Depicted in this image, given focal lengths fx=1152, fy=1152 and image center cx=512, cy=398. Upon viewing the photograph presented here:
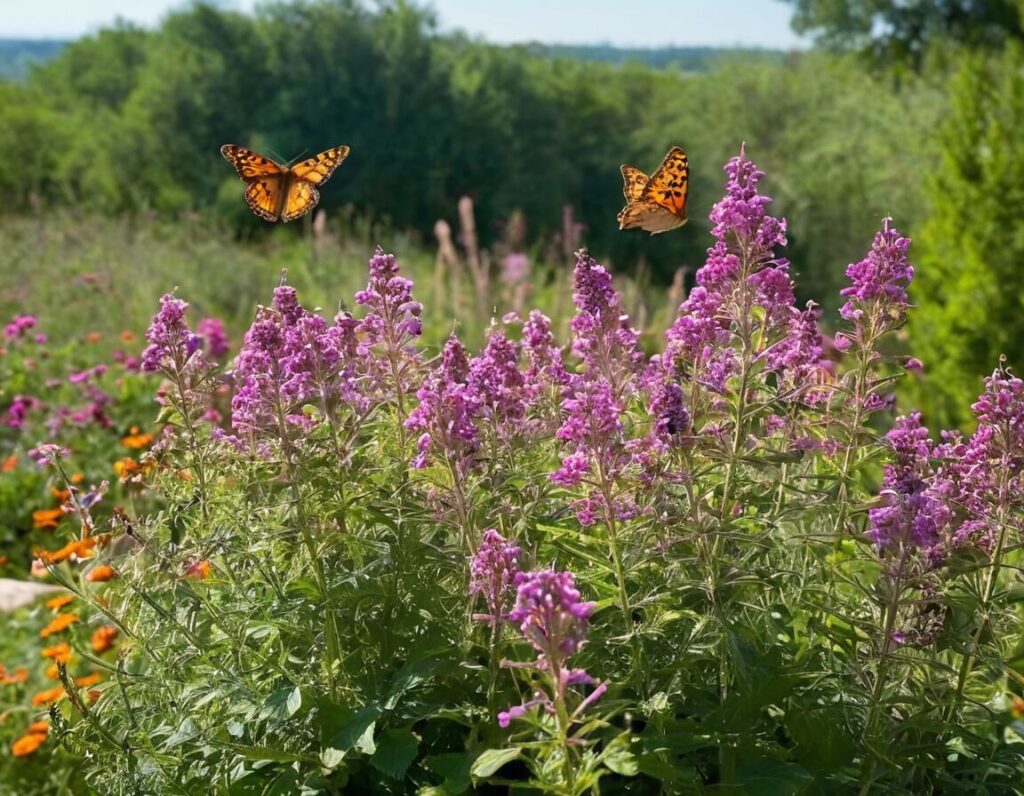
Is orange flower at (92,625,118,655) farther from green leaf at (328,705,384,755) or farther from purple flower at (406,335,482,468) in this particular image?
purple flower at (406,335,482,468)

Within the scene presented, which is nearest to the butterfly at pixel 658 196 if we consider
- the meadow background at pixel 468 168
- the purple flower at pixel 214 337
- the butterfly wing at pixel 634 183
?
the butterfly wing at pixel 634 183

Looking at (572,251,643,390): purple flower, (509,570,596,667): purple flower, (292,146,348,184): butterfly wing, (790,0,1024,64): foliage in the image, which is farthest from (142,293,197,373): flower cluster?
(790,0,1024,64): foliage

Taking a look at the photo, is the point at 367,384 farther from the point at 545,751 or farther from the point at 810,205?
the point at 810,205

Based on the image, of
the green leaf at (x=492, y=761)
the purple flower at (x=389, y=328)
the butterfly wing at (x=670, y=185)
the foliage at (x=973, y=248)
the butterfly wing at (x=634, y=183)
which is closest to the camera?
the green leaf at (x=492, y=761)

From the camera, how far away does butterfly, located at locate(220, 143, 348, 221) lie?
360 centimetres

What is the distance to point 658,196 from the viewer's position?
3525mm

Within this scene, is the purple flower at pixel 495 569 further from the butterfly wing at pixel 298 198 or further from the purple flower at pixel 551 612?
the butterfly wing at pixel 298 198

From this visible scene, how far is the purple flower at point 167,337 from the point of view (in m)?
2.81

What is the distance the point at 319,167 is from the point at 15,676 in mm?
2751

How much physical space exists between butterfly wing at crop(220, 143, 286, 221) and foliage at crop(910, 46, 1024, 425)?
31.0 ft

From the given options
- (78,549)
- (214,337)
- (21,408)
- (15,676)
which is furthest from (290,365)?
(21,408)

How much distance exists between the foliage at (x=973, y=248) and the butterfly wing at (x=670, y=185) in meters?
8.91

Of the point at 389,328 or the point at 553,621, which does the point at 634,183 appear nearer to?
the point at 389,328

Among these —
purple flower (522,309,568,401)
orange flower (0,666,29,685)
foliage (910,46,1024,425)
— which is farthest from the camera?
foliage (910,46,1024,425)
